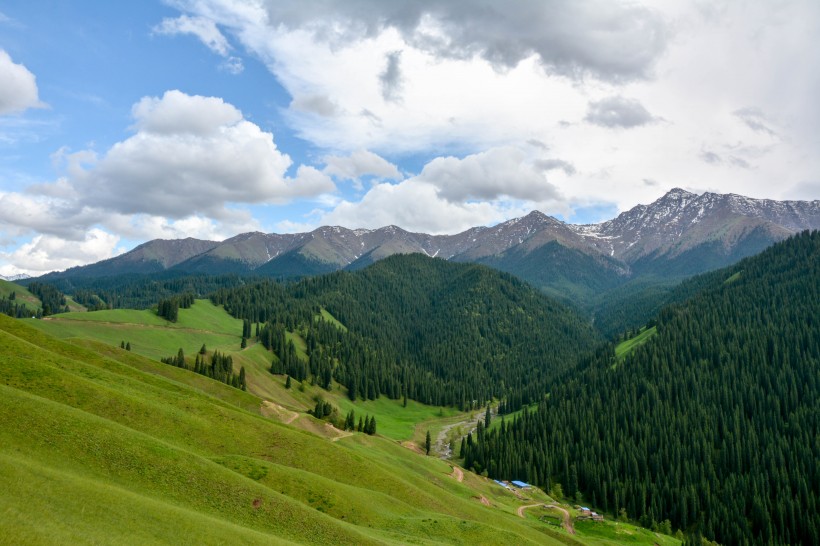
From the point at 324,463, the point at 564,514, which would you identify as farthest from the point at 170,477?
the point at 564,514

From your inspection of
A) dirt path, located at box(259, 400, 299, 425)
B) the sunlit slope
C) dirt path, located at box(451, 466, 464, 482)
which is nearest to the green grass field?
the sunlit slope

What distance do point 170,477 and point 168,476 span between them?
23cm

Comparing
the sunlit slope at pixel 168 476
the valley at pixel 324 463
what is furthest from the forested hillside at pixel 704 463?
the sunlit slope at pixel 168 476

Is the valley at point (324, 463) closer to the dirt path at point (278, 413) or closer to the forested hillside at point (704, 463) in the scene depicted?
the forested hillside at point (704, 463)

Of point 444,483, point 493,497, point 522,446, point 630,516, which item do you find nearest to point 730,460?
point 630,516

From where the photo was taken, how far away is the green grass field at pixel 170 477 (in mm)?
39312

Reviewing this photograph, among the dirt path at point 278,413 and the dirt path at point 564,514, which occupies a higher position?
the dirt path at point 278,413

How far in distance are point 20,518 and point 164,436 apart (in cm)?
3532

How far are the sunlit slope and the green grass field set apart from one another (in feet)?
0.57

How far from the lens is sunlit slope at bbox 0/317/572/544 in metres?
39.3

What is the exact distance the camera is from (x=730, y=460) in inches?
6511

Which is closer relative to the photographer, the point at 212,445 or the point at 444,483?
the point at 212,445

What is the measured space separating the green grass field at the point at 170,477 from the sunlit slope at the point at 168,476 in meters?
0.17

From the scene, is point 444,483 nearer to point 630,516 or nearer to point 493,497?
point 493,497
